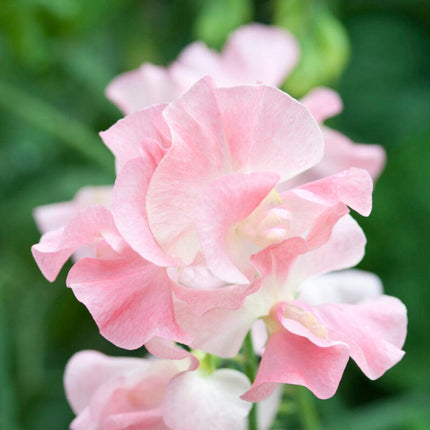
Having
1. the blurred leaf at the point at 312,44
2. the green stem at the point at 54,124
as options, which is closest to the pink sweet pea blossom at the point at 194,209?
the blurred leaf at the point at 312,44

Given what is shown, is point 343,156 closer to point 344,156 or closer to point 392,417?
point 344,156

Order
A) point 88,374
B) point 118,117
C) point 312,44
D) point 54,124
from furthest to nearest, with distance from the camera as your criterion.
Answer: point 118,117 < point 54,124 < point 312,44 < point 88,374

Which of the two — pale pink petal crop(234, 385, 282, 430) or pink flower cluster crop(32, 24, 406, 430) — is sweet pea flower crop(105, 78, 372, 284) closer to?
pink flower cluster crop(32, 24, 406, 430)

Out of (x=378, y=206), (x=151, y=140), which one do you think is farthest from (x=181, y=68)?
(x=378, y=206)

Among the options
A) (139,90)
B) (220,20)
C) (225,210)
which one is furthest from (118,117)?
(225,210)

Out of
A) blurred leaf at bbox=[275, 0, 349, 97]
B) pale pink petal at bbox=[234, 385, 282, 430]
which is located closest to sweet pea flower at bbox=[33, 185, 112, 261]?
pale pink petal at bbox=[234, 385, 282, 430]

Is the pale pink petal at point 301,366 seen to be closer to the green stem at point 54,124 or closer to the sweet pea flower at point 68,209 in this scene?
the sweet pea flower at point 68,209

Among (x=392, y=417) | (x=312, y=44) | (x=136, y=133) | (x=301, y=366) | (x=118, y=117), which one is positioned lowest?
(x=392, y=417)
